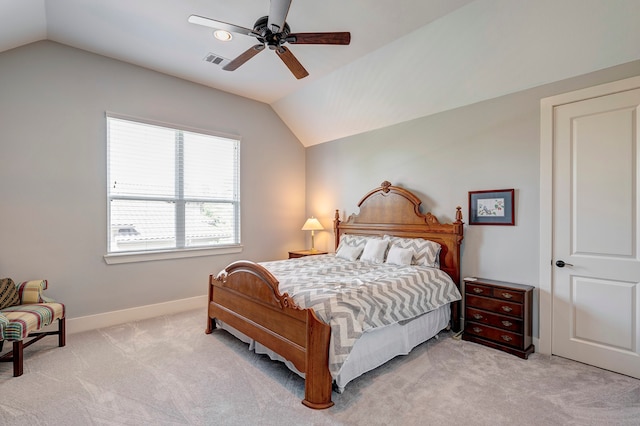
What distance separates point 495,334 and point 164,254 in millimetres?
4095

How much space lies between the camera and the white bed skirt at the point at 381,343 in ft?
7.81

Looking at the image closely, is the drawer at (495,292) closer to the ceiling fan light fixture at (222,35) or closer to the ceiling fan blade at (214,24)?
the ceiling fan blade at (214,24)

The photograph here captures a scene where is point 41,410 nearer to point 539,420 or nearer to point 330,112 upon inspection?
point 539,420

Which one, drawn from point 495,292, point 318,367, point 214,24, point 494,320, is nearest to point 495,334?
point 494,320

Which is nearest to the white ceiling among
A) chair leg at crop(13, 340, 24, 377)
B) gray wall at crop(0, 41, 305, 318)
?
gray wall at crop(0, 41, 305, 318)

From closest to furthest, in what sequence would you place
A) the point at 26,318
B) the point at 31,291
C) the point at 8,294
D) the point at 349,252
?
the point at 26,318 < the point at 8,294 < the point at 31,291 < the point at 349,252

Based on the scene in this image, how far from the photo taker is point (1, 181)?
3.15 meters

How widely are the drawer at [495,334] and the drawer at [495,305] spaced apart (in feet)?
0.60

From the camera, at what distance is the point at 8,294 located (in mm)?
2904

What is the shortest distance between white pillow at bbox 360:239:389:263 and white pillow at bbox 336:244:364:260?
10cm

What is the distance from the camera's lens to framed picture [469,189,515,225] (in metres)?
3.33

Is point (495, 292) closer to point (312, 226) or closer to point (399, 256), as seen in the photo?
point (399, 256)

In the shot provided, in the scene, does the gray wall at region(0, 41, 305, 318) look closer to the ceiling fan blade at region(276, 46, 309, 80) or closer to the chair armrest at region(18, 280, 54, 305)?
the chair armrest at region(18, 280, 54, 305)

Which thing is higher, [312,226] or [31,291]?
[312,226]
